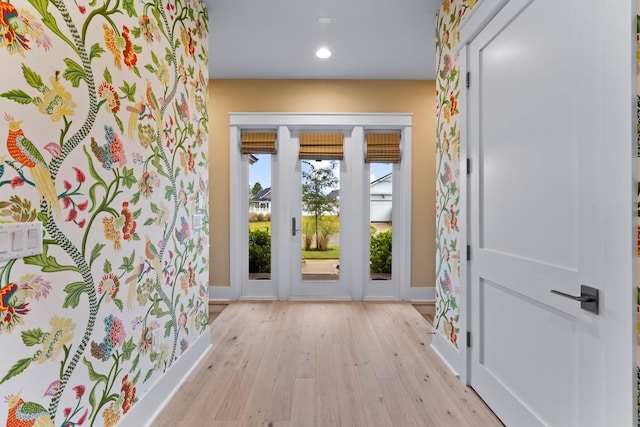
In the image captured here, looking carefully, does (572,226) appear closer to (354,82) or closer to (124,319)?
(124,319)

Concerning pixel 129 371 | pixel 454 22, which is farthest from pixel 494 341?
pixel 454 22

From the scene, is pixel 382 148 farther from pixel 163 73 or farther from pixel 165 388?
pixel 165 388

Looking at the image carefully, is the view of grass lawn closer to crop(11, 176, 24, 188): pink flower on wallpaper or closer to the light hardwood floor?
the light hardwood floor

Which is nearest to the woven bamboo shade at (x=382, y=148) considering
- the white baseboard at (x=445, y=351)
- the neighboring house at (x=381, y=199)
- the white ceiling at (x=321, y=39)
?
the neighboring house at (x=381, y=199)

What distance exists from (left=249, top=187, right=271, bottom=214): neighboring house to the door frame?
83mm

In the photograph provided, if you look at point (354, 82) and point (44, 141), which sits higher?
point (354, 82)

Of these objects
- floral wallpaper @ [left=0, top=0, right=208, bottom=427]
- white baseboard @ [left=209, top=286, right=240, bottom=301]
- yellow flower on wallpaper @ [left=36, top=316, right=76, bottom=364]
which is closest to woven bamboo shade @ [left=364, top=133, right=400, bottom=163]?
white baseboard @ [left=209, top=286, right=240, bottom=301]

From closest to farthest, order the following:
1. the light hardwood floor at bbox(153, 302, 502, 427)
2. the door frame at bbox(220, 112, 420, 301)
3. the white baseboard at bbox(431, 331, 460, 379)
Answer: the light hardwood floor at bbox(153, 302, 502, 427)
the white baseboard at bbox(431, 331, 460, 379)
the door frame at bbox(220, 112, 420, 301)

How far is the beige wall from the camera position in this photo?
412cm

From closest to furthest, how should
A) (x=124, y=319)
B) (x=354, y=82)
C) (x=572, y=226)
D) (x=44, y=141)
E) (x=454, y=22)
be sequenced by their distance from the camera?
1. (x=44, y=141)
2. (x=572, y=226)
3. (x=124, y=319)
4. (x=454, y=22)
5. (x=354, y=82)

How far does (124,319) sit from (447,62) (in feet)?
8.73

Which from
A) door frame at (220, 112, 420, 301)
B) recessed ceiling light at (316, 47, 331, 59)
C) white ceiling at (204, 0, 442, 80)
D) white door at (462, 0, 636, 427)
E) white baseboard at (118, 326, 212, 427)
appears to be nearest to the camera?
white door at (462, 0, 636, 427)

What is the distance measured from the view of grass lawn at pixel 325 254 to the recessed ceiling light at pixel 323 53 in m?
2.17

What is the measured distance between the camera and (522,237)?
1647 mm
